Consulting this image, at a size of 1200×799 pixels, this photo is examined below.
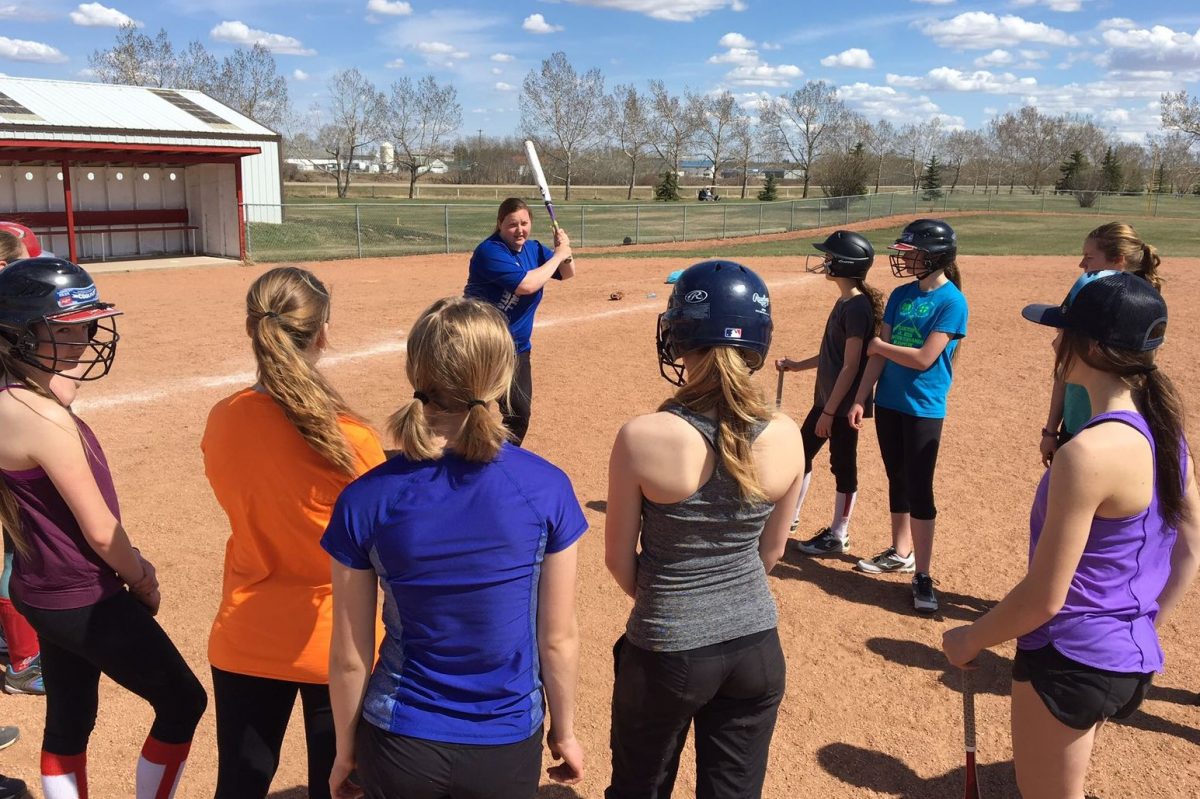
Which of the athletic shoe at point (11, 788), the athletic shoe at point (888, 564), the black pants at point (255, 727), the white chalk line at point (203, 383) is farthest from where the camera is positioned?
the white chalk line at point (203, 383)

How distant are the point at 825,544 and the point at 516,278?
111 inches

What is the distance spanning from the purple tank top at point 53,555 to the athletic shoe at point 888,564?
4.43 meters

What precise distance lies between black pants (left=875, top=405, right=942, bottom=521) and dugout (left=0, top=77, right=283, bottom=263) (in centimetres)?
2095

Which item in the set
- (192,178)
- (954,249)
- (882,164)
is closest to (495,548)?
(954,249)

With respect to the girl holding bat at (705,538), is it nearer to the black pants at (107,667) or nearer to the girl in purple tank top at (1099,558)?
the girl in purple tank top at (1099,558)

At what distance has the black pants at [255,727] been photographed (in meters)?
2.64

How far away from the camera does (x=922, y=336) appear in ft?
16.5

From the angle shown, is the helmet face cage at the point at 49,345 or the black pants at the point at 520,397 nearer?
the helmet face cage at the point at 49,345

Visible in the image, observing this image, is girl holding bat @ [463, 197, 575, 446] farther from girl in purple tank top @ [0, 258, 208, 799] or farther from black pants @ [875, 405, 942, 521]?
girl in purple tank top @ [0, 258, 208, 799]

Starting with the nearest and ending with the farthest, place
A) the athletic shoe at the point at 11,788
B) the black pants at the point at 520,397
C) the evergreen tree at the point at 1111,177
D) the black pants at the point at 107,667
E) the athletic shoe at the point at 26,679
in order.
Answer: the black pants at the point at 107,667 → the athletic shoe at the point at 11,788 → the athletic shoe at the point at 26,679 → the black pants at the point at 520,397 → the evergreen tree at the point at 1111,177

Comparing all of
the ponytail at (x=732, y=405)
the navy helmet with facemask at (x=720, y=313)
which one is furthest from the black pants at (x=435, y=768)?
the navy helmet with facemask at (x=720, y=313)

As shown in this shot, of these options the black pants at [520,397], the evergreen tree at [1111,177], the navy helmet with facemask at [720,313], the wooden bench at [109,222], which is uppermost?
the evergreen tree at [1111,177]

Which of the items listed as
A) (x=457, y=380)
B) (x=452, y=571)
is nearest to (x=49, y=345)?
(x=457, y=380)

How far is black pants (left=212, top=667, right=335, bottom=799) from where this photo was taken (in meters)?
2.64
